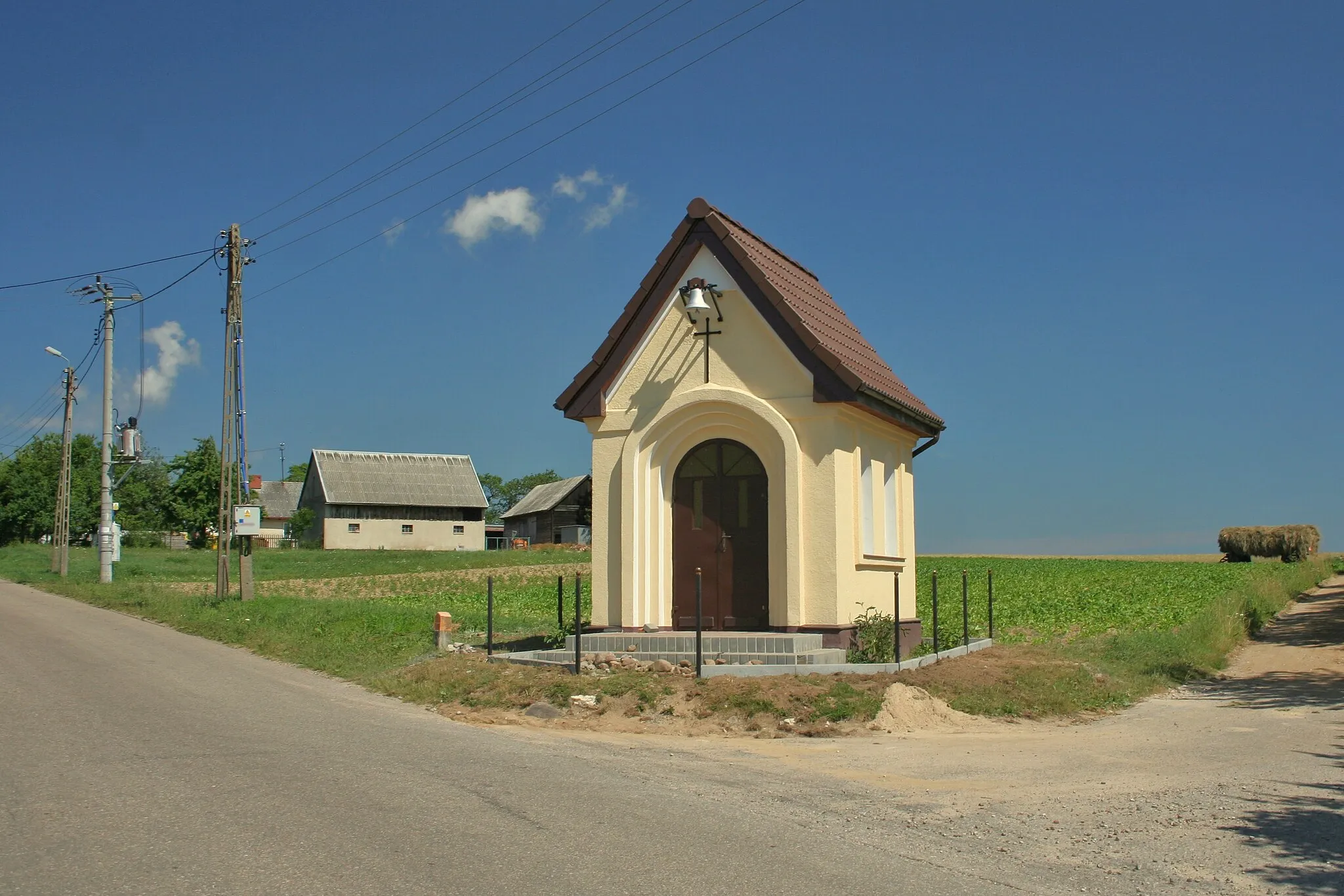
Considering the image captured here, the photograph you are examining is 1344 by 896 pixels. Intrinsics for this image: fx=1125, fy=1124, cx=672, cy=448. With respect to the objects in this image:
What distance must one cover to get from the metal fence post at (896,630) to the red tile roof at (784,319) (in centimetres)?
245

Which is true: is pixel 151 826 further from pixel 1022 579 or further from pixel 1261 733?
pixel 1022 579

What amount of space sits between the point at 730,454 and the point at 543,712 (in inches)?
176

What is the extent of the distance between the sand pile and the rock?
10.6 ft

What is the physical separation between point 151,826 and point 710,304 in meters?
9.52

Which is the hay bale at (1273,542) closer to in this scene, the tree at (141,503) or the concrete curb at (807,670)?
the concrete curb at (807,670)

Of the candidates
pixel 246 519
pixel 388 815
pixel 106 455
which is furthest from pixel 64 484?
pixel 388 815

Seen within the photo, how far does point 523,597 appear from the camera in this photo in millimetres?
33094

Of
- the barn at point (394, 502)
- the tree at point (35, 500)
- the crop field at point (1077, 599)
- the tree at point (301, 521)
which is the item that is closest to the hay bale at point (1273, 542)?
the crop field at point (1077, 599)

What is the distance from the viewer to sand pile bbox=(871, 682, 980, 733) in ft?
36.4

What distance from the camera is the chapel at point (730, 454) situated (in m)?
13.8

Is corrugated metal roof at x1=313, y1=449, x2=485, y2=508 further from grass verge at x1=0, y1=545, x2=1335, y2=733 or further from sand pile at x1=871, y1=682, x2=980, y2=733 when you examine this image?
sand pile at x1=871, y1=682, x2=980, y2=733

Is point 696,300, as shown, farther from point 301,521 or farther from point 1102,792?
point 301,521

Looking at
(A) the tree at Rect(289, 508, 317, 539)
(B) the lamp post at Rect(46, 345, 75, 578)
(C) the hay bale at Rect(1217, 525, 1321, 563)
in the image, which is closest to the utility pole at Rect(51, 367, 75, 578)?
(B) the lamp post at Rect(46, 345, 75, 578)

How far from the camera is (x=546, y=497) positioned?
75500 mm
